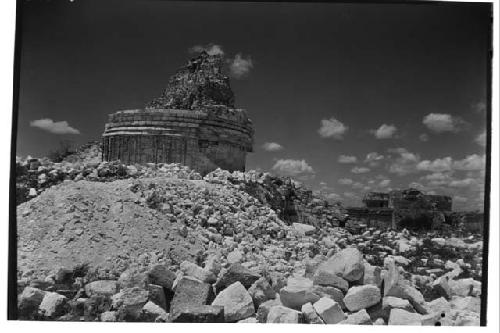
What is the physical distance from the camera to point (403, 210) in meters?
10.7

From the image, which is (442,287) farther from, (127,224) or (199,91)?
(199,91)

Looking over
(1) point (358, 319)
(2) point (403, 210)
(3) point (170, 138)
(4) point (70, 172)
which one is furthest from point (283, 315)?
(2) point (403, 210)

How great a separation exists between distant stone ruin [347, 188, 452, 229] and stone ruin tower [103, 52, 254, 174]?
3.13 metres

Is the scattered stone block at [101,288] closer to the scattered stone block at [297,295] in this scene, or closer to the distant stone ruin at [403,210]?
the scattered stone block at [297,295]

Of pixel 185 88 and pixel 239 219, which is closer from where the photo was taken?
pixel 239 219

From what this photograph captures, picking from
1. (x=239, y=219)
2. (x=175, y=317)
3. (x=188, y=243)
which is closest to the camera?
(x=175, y=317)

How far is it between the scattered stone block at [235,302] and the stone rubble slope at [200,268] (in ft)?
0.04

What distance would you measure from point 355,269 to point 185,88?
7.05m

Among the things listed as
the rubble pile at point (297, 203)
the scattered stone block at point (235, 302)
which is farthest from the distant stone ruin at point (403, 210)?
the scattered stone block at point (235, 302)

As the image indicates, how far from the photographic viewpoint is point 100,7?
7.29m

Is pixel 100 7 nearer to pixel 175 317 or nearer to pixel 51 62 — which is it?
pixel 51 62

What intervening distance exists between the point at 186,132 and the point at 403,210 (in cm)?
521

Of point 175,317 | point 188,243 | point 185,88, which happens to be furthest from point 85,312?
point 185,88

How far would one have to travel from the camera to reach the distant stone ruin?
384 inches
